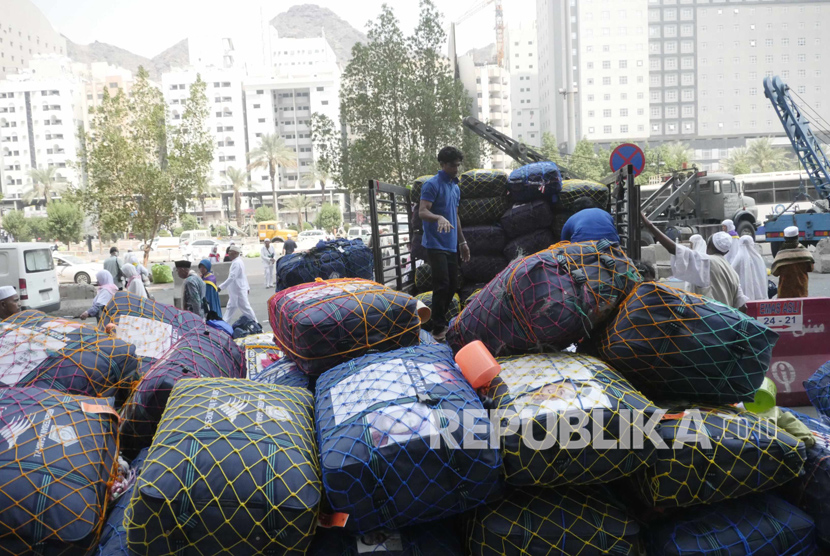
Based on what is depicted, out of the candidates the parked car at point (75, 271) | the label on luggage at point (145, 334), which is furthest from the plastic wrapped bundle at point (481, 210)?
the parked car at point (75, 271)

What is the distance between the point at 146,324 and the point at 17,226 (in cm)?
5831

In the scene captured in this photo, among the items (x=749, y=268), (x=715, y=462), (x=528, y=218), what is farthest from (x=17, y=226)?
(x=715, y=462)

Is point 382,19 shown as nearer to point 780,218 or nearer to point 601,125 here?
point 780,218

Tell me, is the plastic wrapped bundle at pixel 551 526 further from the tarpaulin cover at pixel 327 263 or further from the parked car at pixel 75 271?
the parked car at pixel 75 271

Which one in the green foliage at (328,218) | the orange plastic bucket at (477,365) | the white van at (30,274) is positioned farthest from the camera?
the green foliage at (328,218)

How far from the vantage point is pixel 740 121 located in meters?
97.1

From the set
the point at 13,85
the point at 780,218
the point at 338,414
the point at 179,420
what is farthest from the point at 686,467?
the point at 13,85

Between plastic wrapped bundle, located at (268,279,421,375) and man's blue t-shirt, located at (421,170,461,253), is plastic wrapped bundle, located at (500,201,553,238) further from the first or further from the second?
plastic wrapped bundle, located at (268,279,421,375)

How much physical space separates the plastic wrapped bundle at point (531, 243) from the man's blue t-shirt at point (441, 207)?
57.5 inches

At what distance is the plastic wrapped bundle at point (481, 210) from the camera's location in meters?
6.69

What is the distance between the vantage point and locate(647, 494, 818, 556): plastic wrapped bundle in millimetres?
2555

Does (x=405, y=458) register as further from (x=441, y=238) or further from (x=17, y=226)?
(x=17, y=226)

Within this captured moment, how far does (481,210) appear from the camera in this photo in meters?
6.69

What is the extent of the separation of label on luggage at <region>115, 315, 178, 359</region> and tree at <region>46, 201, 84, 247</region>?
49453 millimetres
